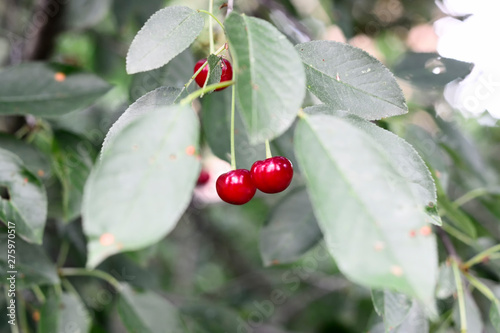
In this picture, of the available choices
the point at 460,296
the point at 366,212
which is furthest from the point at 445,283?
the point at 366,212

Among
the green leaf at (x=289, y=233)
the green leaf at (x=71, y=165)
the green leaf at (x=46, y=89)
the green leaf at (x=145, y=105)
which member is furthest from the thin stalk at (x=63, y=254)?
the green leaf at (x=145, y=105)

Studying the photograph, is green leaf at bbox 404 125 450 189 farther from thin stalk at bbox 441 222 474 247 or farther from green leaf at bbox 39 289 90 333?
green leaf at bbox 39 289 90 333

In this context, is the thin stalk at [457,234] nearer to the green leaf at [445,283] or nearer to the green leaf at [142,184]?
the green leaf at [445,283]

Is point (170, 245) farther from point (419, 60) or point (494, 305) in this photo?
point (494, 305)

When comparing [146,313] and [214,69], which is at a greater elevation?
[214,69]

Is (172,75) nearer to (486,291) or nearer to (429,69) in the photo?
(429,69)

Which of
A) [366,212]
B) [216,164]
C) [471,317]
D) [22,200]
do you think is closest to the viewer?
[366,212]

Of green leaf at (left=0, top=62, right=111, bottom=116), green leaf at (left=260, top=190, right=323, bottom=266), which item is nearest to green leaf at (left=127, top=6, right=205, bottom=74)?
green leaf at (left=0, top=62, right=111, bottom=116)
